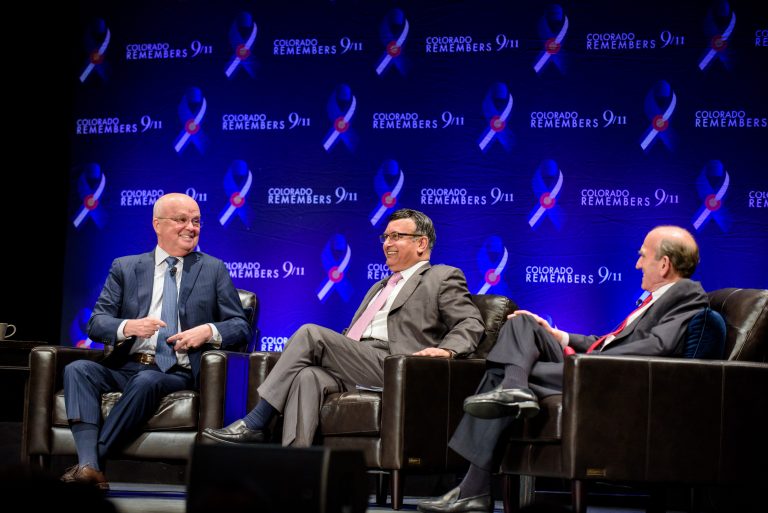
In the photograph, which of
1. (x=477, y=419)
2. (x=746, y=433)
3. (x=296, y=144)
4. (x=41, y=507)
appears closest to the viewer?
(x=41, y=507)

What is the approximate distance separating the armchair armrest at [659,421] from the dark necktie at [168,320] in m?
2.03

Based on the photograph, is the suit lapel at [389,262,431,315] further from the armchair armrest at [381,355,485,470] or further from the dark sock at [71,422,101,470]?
the dark sock at [71,422,101,470]

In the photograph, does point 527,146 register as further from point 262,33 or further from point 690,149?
point 262,33

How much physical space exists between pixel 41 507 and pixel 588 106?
476 cm

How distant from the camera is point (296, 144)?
6.34m

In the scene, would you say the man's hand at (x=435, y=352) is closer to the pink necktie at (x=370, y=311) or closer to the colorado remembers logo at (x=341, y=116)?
the pink necktie at (x=370, y=311)

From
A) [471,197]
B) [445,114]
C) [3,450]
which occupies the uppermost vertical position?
[445,114]

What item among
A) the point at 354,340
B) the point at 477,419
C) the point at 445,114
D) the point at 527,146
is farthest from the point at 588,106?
the point at 477,419

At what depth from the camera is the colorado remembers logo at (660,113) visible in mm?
5855

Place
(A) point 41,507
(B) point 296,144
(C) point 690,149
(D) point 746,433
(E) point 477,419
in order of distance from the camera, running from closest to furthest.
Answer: (A) point 41,507, (D) point 746,433, (E) point 477,419, (C) point 690,149, (B) point 296,144

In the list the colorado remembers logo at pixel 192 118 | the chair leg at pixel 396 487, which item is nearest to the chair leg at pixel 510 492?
the chair leg at pixel 396 487

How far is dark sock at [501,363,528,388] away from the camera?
12.8 ft

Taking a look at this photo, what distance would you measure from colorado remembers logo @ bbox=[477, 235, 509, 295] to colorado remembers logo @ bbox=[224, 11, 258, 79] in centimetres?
188

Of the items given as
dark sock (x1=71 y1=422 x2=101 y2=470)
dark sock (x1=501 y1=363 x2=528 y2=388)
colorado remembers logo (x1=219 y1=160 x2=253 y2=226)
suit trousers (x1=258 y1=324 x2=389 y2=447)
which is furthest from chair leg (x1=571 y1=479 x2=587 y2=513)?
colorado remembers logo (x1=219 y1=160 x2=253 y2=226)
